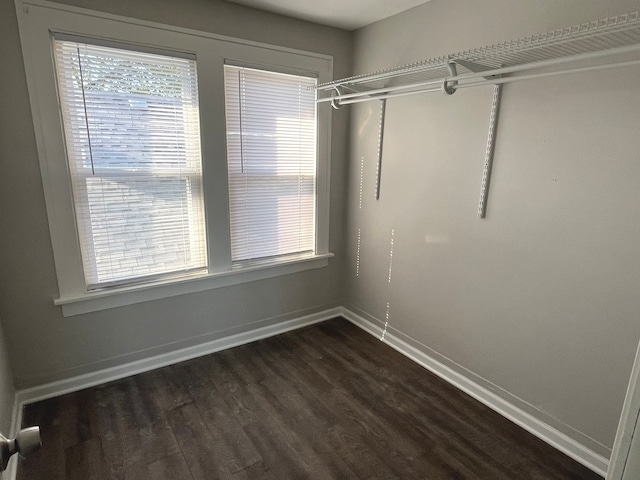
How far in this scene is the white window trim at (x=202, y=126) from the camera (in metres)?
1.83

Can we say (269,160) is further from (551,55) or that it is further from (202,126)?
(551,55)

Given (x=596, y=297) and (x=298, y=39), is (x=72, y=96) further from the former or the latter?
(x=596, y=297)

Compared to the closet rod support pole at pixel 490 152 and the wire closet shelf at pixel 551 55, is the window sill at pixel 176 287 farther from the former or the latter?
the wire closet shelf at pixel 551 55

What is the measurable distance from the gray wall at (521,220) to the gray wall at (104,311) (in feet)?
2.52

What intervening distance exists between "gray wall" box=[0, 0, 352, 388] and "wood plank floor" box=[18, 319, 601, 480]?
0.74 ft

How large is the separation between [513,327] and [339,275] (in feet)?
5.03

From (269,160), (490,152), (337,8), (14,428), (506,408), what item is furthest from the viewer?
(269,160)

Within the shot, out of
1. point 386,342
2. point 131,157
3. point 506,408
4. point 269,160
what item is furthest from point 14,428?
point 506,408

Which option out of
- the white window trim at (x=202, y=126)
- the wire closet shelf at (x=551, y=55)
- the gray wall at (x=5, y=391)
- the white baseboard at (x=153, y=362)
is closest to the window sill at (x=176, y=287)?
the white window trim at (x=202, y=126)

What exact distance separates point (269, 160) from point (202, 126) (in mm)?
523

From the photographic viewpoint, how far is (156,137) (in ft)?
7.20

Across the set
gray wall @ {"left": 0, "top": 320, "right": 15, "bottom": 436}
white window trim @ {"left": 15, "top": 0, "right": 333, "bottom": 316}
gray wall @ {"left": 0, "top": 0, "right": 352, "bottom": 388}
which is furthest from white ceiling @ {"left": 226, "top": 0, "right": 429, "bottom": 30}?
gray wall @ {"left": 0, "top": 320, "right": 15, "bottom": 436}

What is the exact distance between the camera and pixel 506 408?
2.09m

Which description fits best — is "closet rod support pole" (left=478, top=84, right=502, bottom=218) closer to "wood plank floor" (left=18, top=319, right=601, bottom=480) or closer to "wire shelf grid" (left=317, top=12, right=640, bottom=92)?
"wire shelf grid" (left=317, top=12, right=640, bottom=92)
